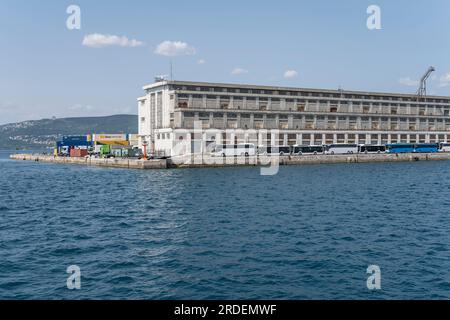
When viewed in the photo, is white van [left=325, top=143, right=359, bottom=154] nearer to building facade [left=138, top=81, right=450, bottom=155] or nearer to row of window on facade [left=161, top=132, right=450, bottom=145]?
row of window on facade [left=161, top=132, right=450, bottom=145]

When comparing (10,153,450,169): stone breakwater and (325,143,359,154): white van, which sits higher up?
(325,143,359,154): white van

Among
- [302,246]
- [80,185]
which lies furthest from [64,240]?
[80,185]

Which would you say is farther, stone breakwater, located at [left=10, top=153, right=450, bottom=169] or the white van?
the white van

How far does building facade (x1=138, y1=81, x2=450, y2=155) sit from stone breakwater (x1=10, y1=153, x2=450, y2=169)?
9.88 metres

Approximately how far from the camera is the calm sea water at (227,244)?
69.1ft

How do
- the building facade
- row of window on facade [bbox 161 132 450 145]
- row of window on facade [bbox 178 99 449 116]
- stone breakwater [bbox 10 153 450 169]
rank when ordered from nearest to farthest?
1. stone breakwater [bbox 10 153 450 169]
2. the building facade
3. row of window on facade [bbox 161 132 450 145]
4. row of window on facade [bbox 178 99 449 116]

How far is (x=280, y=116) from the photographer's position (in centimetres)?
12488

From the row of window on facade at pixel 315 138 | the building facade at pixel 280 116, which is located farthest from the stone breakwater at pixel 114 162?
the row of window on facade at pixel 315 138

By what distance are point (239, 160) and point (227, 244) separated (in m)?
76.8

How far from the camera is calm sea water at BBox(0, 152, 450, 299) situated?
2105 centimetres

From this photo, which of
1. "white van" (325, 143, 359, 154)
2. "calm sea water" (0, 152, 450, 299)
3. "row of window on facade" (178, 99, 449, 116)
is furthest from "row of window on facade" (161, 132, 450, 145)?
"calm sea water" (0, 152, 450, 299)

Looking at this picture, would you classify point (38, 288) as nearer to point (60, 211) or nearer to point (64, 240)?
point (64, 240)

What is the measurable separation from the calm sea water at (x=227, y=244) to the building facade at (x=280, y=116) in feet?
195

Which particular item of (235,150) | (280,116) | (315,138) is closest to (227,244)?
(235,150)
